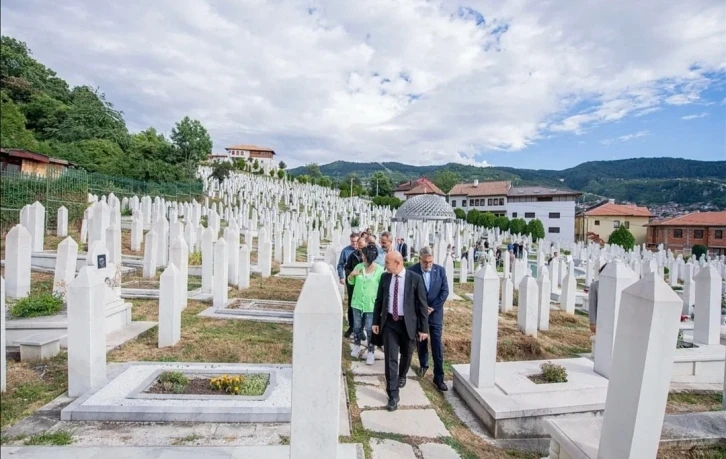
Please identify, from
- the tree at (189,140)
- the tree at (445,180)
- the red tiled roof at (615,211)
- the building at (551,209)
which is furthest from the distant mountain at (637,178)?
the tree at (189,140)

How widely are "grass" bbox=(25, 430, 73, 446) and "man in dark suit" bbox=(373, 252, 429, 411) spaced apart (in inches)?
114

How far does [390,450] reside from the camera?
3.29m

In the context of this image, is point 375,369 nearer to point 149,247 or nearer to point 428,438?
point 428,438

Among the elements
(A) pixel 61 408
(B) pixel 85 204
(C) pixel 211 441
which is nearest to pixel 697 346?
(C) pixel 211 441

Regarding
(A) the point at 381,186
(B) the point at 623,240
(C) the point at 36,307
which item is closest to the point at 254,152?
(A) the point at 381,186

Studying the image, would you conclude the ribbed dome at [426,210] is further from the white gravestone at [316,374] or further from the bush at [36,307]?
the white gravestone at [316,374]

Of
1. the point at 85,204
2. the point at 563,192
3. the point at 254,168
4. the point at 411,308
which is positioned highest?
the point at 254,168

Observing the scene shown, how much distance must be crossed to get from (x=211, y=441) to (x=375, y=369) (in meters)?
2.45

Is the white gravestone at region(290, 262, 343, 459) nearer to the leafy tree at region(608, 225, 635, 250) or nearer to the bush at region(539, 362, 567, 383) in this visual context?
the bush at region(539, 362, 567, 383)

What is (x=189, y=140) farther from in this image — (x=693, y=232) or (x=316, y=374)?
(x=693, y=232)

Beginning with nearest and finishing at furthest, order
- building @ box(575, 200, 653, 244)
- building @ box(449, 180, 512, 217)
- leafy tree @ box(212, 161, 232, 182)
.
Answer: leafy tree @ box(212, 161, 232, 182)
building @ box(575, 200, 653, 244)
building @ box(449, 180, 512, 217)

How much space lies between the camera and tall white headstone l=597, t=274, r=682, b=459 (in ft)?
8.56

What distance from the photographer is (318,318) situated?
2457 mm

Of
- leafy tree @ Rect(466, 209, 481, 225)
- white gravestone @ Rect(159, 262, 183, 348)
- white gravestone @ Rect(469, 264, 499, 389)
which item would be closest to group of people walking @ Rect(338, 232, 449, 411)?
white gravestone @ Rect(469, 264, 499, 389)
